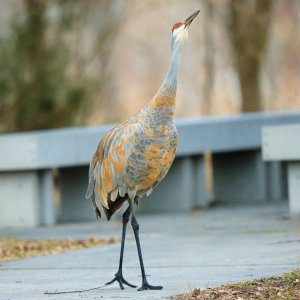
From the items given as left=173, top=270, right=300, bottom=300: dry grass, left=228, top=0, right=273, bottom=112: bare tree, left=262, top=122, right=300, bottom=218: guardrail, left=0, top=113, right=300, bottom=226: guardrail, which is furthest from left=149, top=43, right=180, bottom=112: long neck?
left=228, top=0, right=273, bottom=112: bare tree

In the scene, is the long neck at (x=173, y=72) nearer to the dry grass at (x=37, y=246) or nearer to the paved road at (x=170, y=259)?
the paved road at (x=170, y=259)

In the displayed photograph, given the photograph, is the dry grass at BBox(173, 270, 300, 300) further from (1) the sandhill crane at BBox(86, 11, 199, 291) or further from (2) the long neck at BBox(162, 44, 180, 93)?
(2) the long neck at BBox(162, 44, 180, 93)

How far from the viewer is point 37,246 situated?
43.0ft

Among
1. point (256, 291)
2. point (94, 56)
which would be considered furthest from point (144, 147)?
point (94, 56)

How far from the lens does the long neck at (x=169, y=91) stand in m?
9.06

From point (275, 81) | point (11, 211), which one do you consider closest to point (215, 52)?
point (275, 81)

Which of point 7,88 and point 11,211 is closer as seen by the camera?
point 11,211

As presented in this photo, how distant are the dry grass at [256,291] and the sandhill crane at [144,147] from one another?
2.26ft

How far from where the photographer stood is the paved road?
9.39m

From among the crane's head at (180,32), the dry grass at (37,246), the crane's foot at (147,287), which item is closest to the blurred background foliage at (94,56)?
the dry grass at (37,246)

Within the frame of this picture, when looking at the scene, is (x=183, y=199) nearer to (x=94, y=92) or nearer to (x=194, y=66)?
(x=94, y=92)

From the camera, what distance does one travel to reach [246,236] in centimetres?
1322

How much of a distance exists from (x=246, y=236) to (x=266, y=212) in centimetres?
362

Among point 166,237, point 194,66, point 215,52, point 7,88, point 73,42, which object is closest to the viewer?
point 166,237
